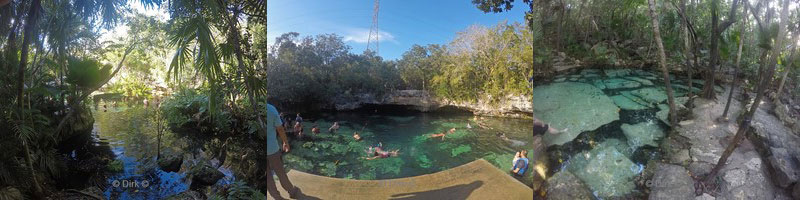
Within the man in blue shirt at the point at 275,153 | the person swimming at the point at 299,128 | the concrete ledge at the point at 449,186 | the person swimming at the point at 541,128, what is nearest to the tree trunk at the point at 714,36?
the person swimming at the point at 541,128

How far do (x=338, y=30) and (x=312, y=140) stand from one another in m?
0.86

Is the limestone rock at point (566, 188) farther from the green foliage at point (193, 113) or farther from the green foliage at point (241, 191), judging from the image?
the green foliage at point (193, 113)

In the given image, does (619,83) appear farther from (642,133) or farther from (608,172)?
(608,172)

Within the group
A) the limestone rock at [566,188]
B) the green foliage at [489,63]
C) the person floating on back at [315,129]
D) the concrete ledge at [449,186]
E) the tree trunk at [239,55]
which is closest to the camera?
the limestone rock at [566,188]

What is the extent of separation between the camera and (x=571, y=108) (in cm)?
298

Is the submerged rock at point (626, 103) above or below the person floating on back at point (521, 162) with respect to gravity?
above

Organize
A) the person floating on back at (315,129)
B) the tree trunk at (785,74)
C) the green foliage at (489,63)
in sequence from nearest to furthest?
1. the tree trunk at (785,74)
2. the green foliage at (489,63)
3. the person floating on back at (315,129)

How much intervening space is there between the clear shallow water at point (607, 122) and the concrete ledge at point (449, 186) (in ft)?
1.21

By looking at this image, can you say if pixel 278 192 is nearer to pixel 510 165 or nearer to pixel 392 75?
pixel 392 75

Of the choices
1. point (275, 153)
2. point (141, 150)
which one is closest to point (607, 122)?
point (275, 153)

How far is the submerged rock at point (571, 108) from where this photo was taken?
9.59 ft

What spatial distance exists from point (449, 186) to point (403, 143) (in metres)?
0.47

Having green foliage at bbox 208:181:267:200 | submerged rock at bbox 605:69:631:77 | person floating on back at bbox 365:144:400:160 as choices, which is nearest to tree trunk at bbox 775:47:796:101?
submerged rock at bbox 605:69:631:77

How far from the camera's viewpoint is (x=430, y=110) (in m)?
3.28
